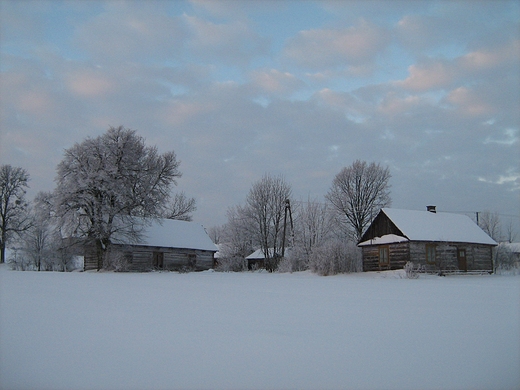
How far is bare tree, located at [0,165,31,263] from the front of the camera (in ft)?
149

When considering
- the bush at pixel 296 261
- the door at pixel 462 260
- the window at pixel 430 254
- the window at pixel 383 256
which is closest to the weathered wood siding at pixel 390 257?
the window at pixel 383 256

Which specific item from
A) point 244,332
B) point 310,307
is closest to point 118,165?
point 310,307

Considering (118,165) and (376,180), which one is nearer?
(118,165)

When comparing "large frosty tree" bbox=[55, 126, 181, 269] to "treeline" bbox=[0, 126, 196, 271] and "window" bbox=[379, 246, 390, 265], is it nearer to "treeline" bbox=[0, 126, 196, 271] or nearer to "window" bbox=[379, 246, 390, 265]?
"treeline" bbox=[0, 126, 196, 271]

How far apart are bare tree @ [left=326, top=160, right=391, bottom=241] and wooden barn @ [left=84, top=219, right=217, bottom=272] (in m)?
16.1

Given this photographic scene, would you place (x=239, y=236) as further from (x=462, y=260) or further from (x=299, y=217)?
(x=462, y=260)

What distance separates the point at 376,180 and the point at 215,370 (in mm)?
44352

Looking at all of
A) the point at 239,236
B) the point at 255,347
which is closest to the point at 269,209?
the point at 239,236

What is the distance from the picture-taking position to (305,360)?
5.77m

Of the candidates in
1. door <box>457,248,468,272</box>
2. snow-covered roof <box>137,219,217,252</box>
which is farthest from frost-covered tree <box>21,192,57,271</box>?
door <box>457,248,468,272</box>

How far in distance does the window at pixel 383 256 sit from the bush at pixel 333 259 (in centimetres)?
413

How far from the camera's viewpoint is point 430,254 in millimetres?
33438

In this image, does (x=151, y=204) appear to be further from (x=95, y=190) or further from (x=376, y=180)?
(x=376, y=180)

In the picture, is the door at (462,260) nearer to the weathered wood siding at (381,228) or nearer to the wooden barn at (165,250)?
the weathered wood siding at (381,228)
